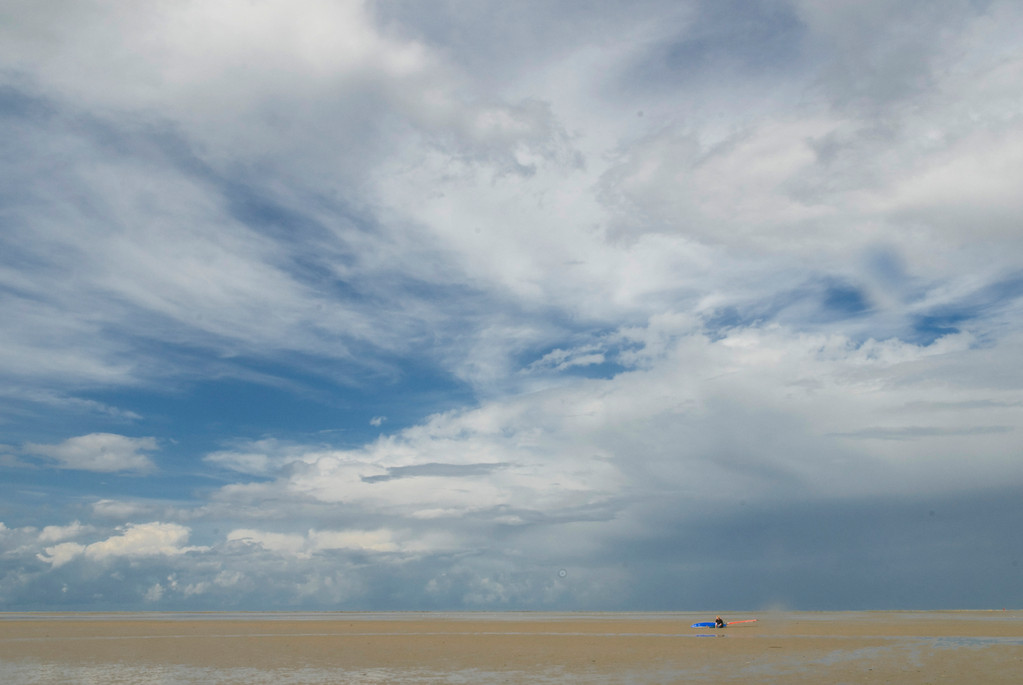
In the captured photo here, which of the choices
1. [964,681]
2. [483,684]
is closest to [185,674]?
[483,684]

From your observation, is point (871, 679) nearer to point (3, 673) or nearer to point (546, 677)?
point (546, 677)

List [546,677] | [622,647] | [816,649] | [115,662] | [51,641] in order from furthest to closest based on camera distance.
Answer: [51,641]
[622,647]
[816,649]
[115,662]
[546,677]

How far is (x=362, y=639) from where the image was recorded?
69.6m

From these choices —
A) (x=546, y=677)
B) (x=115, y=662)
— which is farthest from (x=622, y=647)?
(x=115, y=662)

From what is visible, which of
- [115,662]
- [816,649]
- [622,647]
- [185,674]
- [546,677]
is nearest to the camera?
[546,677]

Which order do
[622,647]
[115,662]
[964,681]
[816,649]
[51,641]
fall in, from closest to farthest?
[964,681] → [115,662] → [816,649] → [622,647] → [51,641]

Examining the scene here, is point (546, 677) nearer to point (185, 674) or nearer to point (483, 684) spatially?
point (483, 684)

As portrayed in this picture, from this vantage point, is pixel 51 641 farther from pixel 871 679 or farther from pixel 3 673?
pixel 871 679

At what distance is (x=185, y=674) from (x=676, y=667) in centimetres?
→ 3075

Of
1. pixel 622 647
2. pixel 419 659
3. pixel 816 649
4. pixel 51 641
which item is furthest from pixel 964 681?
pixel 51 641

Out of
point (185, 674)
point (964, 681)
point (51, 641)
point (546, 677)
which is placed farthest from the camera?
point (51, 641)

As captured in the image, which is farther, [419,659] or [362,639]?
[362,639]

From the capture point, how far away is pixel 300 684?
34.8 metres

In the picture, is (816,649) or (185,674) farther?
(816,649)
